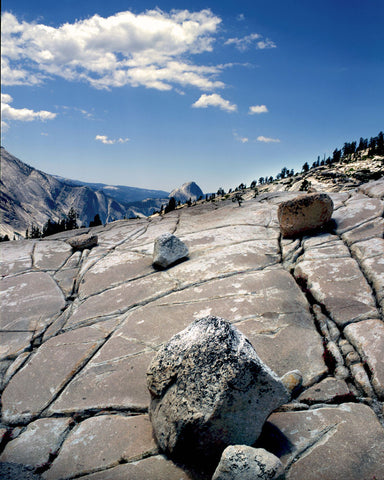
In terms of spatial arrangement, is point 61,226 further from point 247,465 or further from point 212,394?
point 247,465

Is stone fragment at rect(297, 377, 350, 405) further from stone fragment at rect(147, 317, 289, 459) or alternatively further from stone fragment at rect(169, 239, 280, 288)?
stone fragment at rect(169, 239, 280, 288)

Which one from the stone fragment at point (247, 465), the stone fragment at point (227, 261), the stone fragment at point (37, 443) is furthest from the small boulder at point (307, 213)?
the stone fragment at point (37, 443)

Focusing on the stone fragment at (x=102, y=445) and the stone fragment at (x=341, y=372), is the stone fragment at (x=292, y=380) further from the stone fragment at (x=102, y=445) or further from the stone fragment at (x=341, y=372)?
the stone fragment at (x=102, y=445)

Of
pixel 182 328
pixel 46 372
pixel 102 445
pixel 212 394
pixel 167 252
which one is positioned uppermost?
pixel 167 252

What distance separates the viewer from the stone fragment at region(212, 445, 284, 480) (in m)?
3.03

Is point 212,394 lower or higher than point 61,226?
lower

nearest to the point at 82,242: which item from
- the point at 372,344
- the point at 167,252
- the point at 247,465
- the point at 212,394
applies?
the point at 167,252

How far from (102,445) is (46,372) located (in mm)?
2269

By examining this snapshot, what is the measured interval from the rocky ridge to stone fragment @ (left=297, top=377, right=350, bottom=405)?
0.02 meters

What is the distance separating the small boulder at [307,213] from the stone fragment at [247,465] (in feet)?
24.2

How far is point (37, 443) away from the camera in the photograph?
4.28m

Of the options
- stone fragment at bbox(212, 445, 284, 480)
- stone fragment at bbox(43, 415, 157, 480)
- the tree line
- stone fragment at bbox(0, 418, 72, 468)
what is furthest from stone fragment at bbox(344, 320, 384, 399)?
the tree line

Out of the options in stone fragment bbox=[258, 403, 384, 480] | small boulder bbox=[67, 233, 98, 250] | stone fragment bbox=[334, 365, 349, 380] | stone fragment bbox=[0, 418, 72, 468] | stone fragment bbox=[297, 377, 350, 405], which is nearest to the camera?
stone fragment bbox=[258, 403, 384, 480]

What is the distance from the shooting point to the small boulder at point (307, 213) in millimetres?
9414
